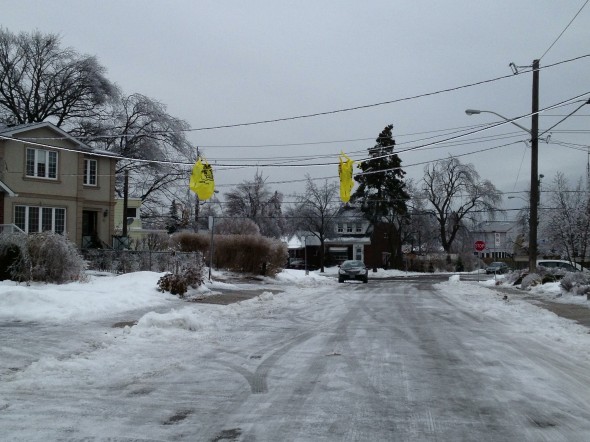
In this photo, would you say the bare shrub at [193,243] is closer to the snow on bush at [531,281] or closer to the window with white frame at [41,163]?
the window with white frame at [41,163]

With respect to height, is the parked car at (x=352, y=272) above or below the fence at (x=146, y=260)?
below

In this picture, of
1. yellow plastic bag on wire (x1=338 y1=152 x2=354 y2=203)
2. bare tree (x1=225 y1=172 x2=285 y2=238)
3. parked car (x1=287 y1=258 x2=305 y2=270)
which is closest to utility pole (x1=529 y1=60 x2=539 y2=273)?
yellow plastic bag on wire (x1=338 y1=152 x2=354 y2=203)

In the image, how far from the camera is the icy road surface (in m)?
5.71

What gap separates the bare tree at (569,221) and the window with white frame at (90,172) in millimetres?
30028

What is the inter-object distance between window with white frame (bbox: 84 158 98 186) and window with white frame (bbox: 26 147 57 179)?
2.58 metres

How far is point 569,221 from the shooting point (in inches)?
1647

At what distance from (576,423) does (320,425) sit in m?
2.62

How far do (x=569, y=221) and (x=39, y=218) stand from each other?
35.0m

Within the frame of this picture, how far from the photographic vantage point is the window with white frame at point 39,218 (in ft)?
102

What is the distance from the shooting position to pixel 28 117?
4647 cm

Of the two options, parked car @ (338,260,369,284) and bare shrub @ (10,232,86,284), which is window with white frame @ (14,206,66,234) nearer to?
bare shrub @ (10,232,86,284)

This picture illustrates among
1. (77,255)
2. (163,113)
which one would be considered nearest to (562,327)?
(77,255)

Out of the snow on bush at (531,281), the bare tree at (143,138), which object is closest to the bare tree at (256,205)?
the bare tree at (143,138)

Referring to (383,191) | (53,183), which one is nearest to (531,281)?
(53,183)
